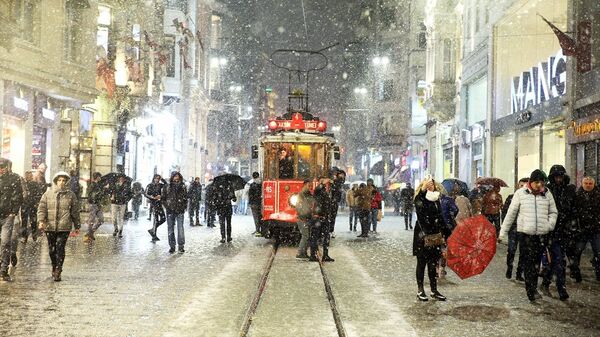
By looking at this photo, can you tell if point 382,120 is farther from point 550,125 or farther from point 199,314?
point 199,314

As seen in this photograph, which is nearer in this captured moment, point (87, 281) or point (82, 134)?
point (87, 281)

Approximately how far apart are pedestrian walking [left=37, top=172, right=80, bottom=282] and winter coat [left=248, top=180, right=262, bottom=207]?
10555 millimetres

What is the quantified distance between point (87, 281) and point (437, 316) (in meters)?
5.65

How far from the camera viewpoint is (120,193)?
22.7 m

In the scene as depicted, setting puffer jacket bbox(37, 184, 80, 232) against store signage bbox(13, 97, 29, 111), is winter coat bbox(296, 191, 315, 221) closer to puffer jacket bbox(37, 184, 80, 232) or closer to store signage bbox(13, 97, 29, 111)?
puffer jacket bbox(37, 184, 80, 232)

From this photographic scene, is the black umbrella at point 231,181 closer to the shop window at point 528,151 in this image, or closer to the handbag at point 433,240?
the handbag at point 433,240

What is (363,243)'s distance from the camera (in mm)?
21812

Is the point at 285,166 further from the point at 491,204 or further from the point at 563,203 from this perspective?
the point at 563,203

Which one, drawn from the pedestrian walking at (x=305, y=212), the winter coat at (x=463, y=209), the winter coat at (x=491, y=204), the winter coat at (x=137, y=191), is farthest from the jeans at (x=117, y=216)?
the winter coat at (x=463, y=209)

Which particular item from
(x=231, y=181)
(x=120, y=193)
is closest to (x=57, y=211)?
(x=231, y=181)

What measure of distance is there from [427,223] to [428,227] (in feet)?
0.18

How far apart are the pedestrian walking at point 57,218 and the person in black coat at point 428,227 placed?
5274 mm

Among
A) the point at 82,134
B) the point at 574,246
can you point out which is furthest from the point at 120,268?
the point at 82,134

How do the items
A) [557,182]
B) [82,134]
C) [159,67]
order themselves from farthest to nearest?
[159,67], [82,134], [557,182]
